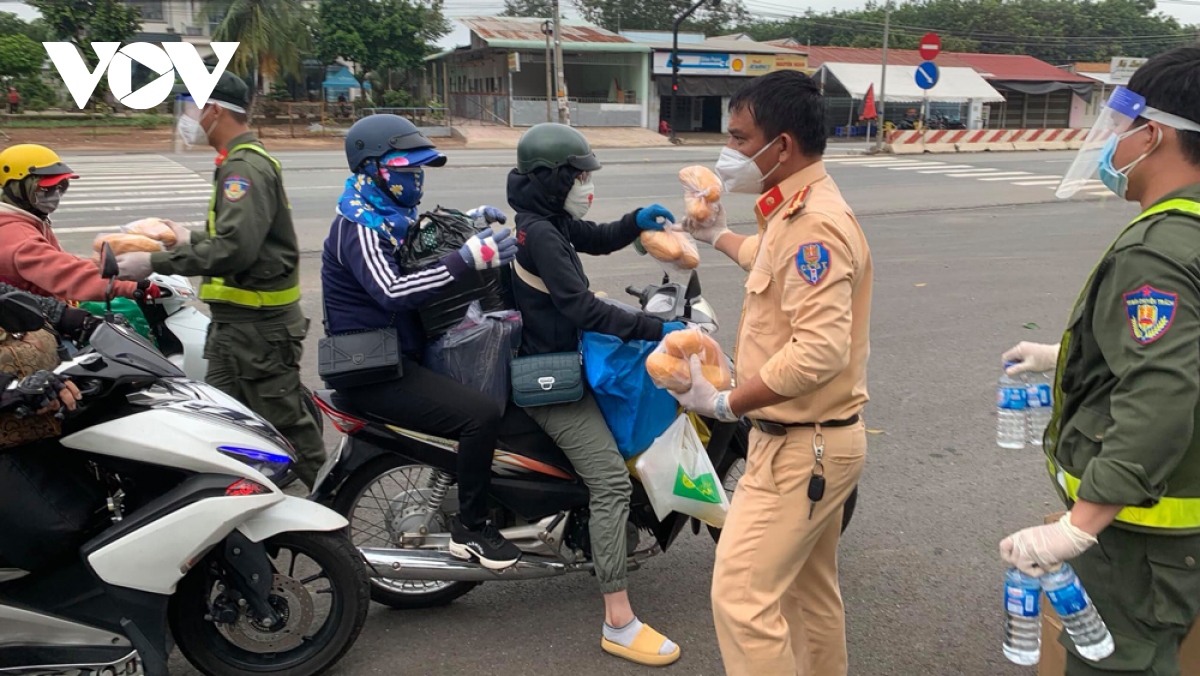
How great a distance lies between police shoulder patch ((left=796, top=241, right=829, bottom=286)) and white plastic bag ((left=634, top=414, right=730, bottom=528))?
1101mm

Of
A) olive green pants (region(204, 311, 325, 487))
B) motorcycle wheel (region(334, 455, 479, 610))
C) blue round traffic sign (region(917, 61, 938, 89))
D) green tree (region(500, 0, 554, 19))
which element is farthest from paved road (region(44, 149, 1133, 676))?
green tree (region(500, 0, 554, 19))

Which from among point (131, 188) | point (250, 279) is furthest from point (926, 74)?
point (250, 279)

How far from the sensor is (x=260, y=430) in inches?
116

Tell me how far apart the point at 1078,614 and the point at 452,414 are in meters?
2.00

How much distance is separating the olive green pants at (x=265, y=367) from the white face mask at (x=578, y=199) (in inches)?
57.8

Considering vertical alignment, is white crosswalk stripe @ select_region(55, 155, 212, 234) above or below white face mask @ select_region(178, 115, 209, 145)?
below

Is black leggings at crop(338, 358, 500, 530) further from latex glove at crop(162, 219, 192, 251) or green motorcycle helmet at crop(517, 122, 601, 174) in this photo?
latex glove at crop(162, 219, 192, 251)

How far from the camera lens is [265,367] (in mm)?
3879

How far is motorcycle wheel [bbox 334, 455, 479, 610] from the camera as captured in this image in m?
3.36

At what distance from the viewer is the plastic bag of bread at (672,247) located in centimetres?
328

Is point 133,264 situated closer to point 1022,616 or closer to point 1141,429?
point 1022,616

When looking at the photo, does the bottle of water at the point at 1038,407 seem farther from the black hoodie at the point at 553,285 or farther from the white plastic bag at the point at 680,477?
the black hoodie at the point at 553,285

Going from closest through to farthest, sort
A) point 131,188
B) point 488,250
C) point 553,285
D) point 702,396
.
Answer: point 702,396 < point 488,250 < point 553,285 < point 131,188

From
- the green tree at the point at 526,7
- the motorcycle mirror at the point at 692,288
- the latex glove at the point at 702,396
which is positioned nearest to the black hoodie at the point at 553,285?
the motorcycle mirror at the point at 692,288
